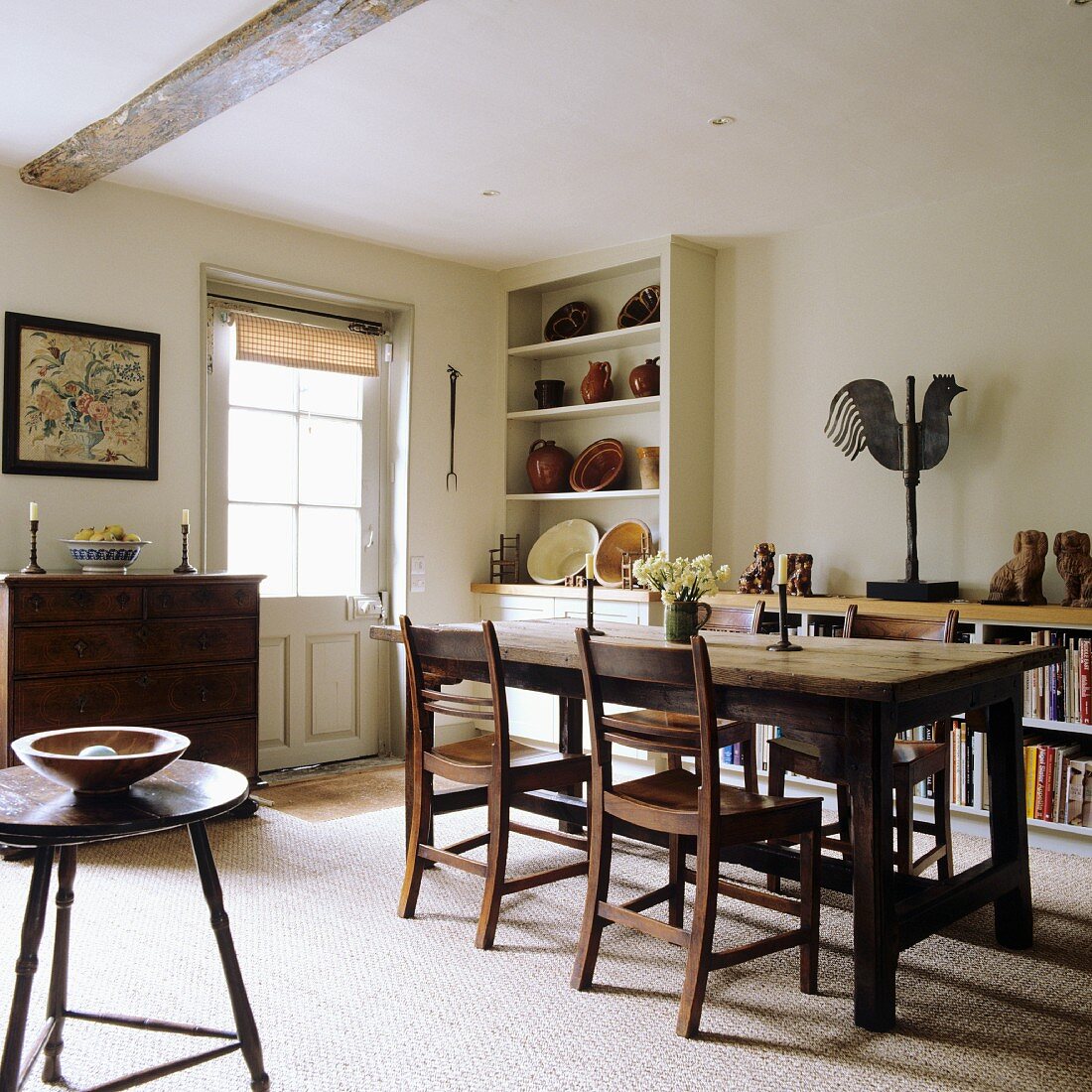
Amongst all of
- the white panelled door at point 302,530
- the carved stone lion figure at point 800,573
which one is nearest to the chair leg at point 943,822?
the carved stone lion figure at point 800,573

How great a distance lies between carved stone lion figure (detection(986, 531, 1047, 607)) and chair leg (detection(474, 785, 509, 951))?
2.25 meters

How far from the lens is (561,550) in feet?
18.2

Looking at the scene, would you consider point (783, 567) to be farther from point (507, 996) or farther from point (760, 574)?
point (507, 996)

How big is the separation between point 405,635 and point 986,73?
2.50 meters

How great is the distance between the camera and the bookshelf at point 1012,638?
145 inches

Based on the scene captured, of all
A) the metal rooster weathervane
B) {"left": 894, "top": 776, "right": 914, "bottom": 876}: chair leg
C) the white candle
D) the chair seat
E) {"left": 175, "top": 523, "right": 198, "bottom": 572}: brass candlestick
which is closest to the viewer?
the chair seat

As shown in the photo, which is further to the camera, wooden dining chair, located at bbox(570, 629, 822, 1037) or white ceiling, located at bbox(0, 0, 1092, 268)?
white ceiling, located at bbox(0, 0, 1092, 268)

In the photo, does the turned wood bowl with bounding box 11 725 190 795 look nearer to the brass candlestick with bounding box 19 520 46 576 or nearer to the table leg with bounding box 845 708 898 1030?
the table leg with bounding box 845 708 898 1030

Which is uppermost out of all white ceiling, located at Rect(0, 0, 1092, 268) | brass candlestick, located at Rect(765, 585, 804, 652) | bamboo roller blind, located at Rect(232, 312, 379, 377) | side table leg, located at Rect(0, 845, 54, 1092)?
white ceiling, located at Rect(0, 0, 1092, 268)

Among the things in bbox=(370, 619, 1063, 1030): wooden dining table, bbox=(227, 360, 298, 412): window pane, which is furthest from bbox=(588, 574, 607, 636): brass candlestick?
bbox=(227, 360, 298, 412): window pane

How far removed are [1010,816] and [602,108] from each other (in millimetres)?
2570

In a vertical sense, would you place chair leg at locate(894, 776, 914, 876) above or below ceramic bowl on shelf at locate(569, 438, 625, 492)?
below

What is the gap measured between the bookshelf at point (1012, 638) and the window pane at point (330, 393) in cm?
249

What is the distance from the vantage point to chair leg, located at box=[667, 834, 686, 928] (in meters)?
2.76
